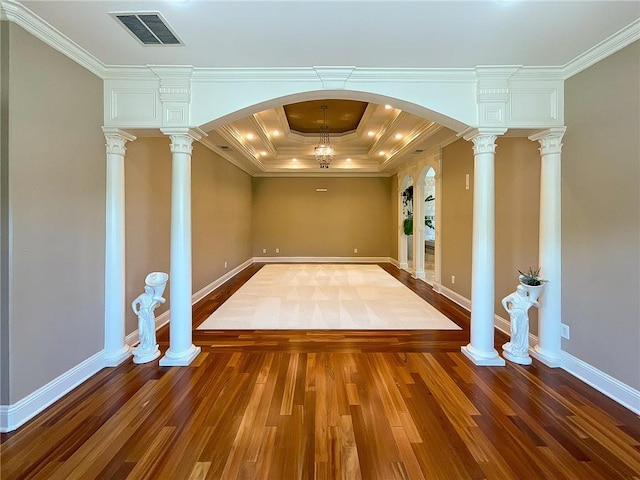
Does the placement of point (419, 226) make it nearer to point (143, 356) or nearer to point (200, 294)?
point (200, 294)

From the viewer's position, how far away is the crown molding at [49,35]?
2033 mm

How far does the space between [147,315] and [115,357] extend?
48 cm

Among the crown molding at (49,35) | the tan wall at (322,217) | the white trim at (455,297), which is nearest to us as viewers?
the crown molding at (49,35)

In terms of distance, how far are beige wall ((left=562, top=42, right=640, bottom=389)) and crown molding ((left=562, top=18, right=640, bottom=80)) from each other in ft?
0.15

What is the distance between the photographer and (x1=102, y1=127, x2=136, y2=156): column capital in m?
2.93

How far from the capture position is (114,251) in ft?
9.87

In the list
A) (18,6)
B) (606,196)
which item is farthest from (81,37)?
(606,196)

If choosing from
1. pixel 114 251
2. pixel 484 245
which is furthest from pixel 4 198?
pixel 484 245

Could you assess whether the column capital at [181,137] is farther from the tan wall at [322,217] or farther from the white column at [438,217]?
the tan wall at [322,217]

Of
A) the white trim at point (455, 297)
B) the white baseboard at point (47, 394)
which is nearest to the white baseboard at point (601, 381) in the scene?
the white trim at point (455, 297)

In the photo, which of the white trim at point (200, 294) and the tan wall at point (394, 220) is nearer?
the white trim at point (200, 294)

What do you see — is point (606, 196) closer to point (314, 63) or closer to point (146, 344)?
point (314, 63)

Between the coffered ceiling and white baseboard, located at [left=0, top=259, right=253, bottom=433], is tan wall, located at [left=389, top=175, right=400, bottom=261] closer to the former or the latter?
the coffered ceiling

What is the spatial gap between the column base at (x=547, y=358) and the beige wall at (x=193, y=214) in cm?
422
